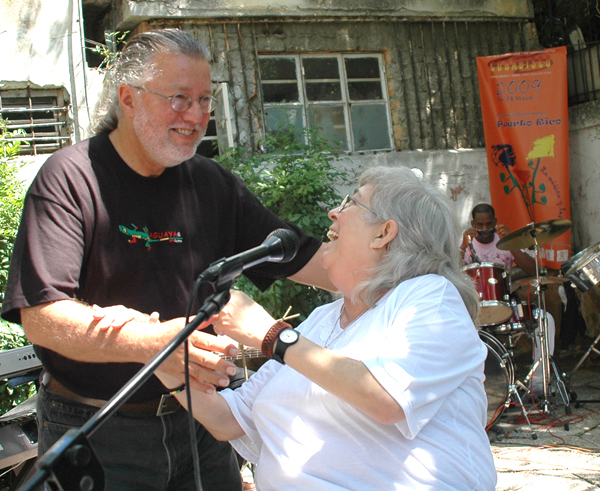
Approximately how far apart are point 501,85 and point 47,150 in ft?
18.9

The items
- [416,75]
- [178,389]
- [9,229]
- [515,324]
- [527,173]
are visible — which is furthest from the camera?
[416,75]

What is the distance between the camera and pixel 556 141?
26.1 ft

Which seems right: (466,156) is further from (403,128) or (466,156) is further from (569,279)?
(569,279)

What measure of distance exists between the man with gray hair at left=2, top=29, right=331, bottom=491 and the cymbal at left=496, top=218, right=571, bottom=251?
4.46 metres

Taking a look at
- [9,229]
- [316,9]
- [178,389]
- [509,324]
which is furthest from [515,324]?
[178,389]

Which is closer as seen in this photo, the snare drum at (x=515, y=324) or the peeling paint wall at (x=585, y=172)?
the snare drum at (x=515, y=324)

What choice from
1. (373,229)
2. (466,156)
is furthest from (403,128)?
(373,229)

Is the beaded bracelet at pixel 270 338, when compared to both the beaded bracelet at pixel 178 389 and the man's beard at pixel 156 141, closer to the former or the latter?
the beaded bracelet at pixel 178 389

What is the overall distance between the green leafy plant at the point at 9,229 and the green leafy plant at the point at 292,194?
2.20 meters

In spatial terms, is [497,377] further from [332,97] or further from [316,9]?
[316,9]

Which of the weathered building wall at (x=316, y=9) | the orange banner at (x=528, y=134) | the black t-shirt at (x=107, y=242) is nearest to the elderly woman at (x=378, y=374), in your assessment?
→ the black t-shirt at (x=107, y=242)

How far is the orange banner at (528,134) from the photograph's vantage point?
793 cm

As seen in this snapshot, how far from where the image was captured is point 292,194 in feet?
20.4

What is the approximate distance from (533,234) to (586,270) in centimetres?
60
